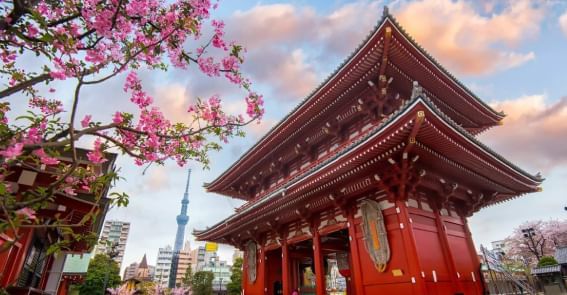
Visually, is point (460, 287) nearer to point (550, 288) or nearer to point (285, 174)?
point (285, 174)

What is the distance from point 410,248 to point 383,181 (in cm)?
195

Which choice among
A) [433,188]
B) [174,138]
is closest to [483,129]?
[433,188]

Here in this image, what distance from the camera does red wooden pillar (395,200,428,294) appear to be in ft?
24.6

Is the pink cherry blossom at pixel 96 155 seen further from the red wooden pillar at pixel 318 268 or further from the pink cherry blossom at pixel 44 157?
the red wooden pillar at pixel 318 268

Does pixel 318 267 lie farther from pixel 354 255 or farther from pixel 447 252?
pixel 447 252

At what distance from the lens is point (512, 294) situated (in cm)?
969

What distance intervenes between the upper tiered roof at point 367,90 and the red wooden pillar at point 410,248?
4036 mm

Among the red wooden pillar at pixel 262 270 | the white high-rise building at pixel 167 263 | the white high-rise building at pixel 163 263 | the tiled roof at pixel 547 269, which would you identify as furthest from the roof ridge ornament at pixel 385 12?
the white high-rise building at pixel 163 263

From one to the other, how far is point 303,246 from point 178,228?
13185cm

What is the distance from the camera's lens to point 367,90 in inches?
433

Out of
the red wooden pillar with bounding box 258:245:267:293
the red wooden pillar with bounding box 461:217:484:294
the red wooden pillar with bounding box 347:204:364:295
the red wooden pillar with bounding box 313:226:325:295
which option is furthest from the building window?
the red wooden pillar with bounding box 461:217:484:294

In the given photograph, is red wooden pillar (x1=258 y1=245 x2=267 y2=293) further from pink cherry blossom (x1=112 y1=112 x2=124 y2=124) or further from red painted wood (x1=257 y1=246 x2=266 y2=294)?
pink cherry blossom (x1=112 y1=112 x2=124 y2=124)

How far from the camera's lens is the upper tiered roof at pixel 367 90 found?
9.66 metres

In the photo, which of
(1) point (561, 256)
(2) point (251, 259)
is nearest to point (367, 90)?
(2) point (251, 259)
